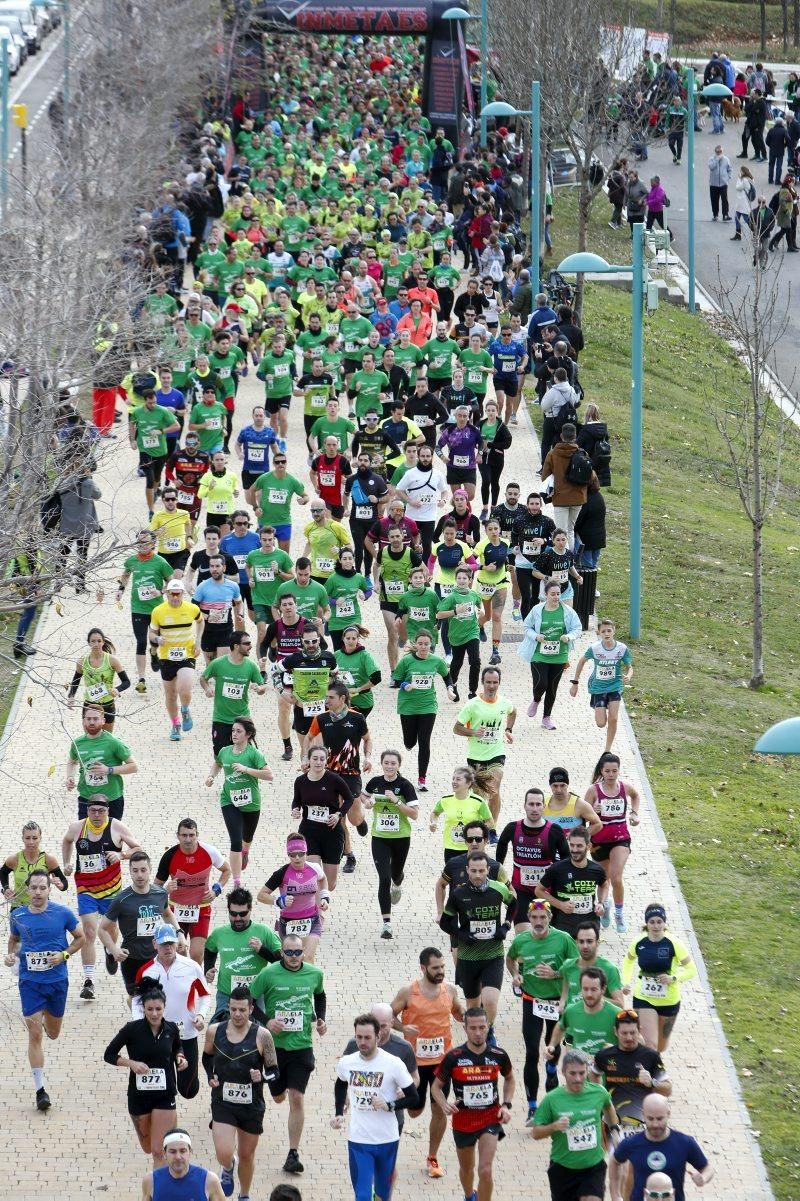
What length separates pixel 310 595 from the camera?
784 inches

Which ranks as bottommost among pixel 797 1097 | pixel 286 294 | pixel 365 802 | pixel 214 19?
pixel 797 1097

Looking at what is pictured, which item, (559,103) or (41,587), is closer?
(41,587)

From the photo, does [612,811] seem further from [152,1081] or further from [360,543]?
[360,543]

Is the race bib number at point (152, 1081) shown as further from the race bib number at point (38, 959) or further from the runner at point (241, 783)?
the runner at point (241, 783)

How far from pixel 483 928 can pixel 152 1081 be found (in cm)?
244

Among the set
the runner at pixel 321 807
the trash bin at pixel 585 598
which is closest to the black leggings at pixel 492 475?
the trash bin at pixel 585 598

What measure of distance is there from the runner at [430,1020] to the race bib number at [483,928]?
86 cm

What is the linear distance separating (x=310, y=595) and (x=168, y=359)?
7844 mm

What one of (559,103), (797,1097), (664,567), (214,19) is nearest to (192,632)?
(797,1097)

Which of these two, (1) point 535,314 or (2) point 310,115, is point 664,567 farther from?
(2) point 310,115

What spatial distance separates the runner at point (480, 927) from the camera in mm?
14547

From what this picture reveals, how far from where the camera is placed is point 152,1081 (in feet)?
43.6

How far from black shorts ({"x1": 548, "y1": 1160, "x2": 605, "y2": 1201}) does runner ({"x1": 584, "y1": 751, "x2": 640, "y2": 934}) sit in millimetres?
3801

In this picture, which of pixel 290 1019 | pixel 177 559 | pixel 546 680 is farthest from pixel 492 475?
pixel 290 1019
